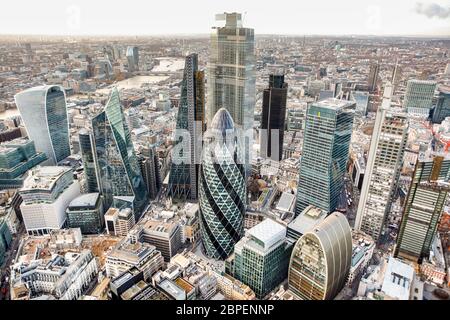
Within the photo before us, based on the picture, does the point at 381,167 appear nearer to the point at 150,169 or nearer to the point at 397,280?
the point at 397,280

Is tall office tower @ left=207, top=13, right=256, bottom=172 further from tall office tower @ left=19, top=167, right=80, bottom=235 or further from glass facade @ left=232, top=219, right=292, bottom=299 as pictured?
tall office tower @ left=19, top=167, right=80, bottom=235

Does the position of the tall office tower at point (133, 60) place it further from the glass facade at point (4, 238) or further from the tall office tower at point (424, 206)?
the tall office tower at point (424, 206)

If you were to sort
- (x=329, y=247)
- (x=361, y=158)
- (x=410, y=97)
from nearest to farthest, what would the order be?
(x=329, y=247) < (x=361, y=158) < (x=410, y=97)

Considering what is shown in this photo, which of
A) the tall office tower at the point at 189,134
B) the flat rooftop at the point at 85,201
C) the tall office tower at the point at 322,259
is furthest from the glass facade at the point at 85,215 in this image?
the tall office tower at the point at 322,259

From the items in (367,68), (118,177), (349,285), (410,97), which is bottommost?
(349,285)

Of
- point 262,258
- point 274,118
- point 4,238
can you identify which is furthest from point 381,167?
point 4,238

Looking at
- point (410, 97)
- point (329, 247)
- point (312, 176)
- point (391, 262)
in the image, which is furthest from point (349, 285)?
point (410, 97)

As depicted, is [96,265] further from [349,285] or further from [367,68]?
[367,68]
